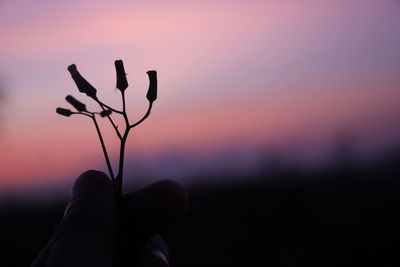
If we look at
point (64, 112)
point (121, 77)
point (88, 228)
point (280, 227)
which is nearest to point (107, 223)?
point (88, 228)

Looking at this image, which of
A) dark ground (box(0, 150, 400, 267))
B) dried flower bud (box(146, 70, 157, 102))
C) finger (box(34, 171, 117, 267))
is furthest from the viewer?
dark ground (box(0, 150, 400, 267))

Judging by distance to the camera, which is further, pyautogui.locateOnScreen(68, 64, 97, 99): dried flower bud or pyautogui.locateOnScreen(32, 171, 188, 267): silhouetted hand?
pyautogui.locateOnScreen(68, 64, 97, 99): dried flower bud

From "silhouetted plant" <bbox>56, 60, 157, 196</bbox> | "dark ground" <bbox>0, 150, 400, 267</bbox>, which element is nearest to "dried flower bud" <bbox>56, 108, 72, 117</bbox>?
"silhouetted plant" <bbox>56, 60, 157, 196</bbox>

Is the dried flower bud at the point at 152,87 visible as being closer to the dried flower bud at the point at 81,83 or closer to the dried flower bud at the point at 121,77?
the dried flower bud at the point at 121,77

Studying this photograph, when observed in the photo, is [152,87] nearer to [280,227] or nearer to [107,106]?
[107,106]

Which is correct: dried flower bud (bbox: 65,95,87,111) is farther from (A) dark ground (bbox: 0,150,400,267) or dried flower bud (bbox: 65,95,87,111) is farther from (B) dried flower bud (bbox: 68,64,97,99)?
(A) dark ground (bbox: 0,150,400,267)

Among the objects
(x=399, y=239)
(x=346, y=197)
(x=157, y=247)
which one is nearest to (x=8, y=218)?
(x=346, y=197)
